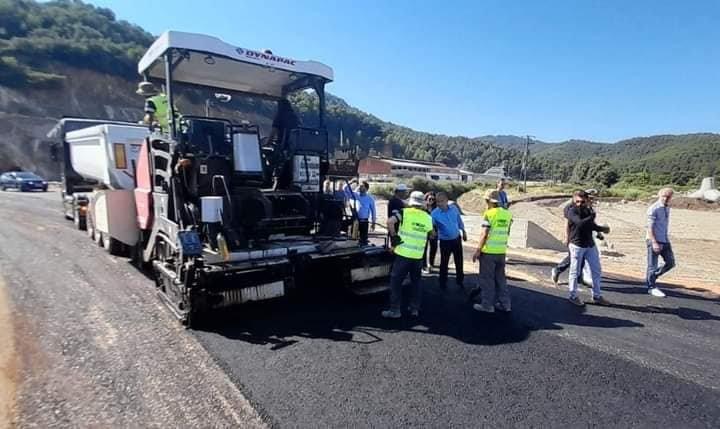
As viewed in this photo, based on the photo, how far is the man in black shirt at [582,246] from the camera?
5645 mm

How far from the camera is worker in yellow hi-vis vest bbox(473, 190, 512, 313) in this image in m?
5.21

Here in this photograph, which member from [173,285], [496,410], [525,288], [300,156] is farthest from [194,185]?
[525,288]

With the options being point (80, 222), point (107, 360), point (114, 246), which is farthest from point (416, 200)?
point (80, 222)

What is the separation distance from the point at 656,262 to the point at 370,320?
4.60m

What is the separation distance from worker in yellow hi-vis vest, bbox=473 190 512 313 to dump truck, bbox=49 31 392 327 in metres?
1.22

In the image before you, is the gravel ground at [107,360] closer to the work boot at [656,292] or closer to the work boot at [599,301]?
the work boot at [599,301]

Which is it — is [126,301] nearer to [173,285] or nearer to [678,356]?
[173,285]

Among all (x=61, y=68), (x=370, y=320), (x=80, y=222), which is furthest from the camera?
(x=61, y=68)

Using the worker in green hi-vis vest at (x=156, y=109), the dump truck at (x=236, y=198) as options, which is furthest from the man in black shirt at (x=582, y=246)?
the worker in green hi-vis vest at (x=156, y=109)

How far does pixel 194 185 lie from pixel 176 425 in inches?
106

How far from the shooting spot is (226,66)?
5.45 metres

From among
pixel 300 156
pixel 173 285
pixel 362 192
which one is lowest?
pixel 173 285

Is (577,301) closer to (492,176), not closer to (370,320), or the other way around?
(370,320)

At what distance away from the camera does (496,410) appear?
302 cm
